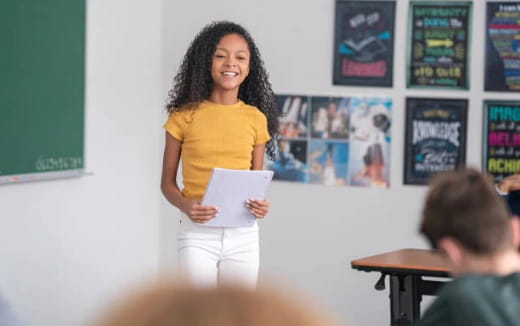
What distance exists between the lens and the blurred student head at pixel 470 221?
1.52 m

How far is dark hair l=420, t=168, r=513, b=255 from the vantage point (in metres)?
1.52

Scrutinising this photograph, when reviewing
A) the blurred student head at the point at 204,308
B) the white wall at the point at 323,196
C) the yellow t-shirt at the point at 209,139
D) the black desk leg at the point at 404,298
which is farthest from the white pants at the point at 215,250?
the blurred student head at the point at 204,308

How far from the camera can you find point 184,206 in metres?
3.20

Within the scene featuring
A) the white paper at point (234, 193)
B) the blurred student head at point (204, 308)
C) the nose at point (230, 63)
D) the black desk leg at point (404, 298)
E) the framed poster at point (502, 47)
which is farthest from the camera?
the framed poster at point (502, 47)

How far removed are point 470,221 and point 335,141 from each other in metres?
4.03

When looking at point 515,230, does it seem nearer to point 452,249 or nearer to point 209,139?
point 452,249

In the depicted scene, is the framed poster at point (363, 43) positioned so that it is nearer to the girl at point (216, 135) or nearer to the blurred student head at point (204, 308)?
the girl at point (216, 135)

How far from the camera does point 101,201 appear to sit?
16.5 ft

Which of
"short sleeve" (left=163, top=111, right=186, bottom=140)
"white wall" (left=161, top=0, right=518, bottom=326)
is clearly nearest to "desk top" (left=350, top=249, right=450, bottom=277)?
"short sleeve" (left=163, top=111, right=186, bottom=140)

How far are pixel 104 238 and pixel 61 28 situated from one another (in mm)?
1216

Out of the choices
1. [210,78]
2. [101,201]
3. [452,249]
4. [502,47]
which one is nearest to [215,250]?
[210,78]

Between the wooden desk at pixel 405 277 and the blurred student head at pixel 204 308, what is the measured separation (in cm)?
321

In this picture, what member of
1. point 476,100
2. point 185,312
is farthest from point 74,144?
point 185,312

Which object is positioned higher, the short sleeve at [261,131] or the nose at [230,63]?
the nose at [230,63]
